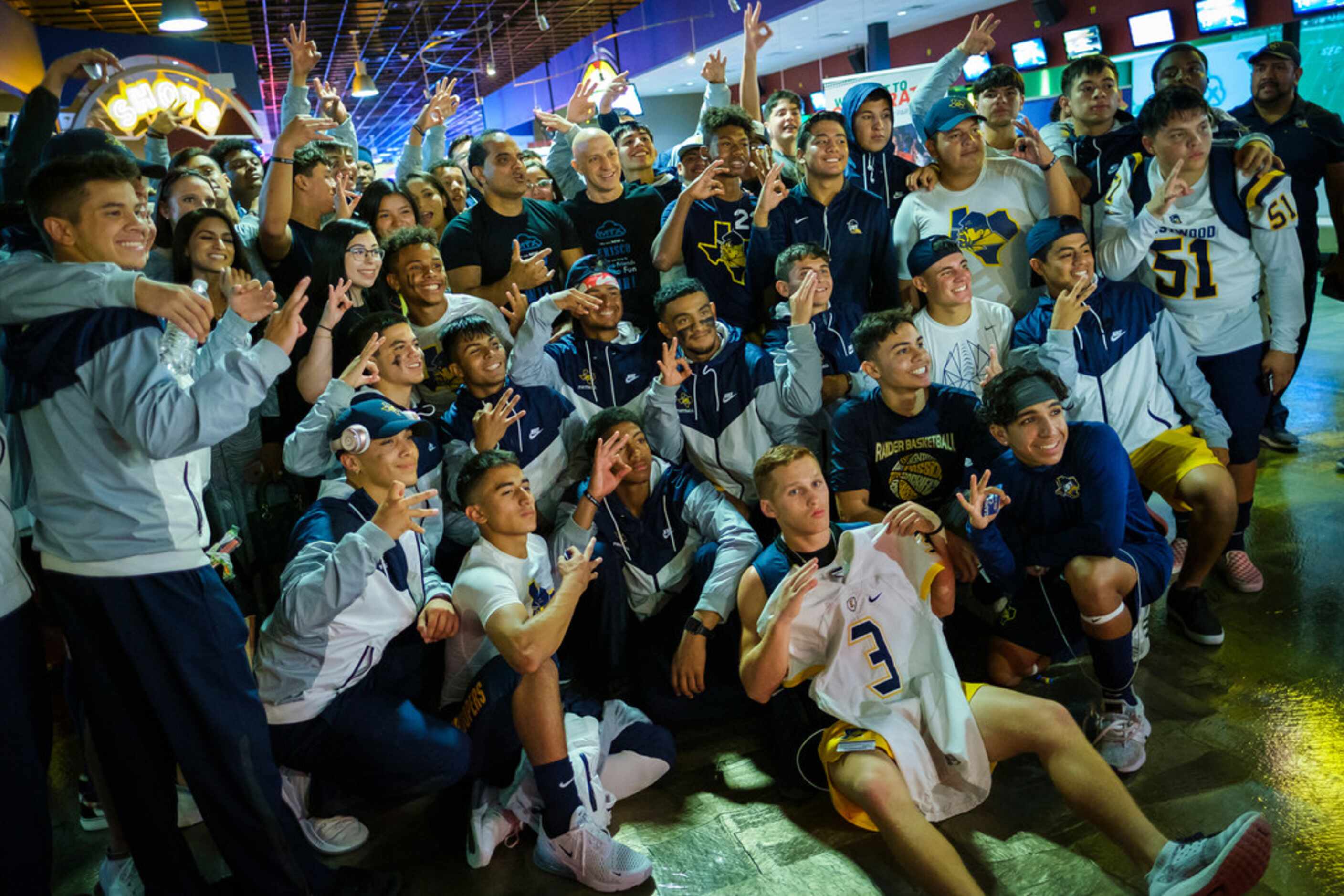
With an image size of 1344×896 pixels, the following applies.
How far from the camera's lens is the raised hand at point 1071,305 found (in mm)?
3574

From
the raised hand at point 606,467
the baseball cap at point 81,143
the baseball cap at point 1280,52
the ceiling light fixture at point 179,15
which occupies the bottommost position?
the raised hand at point 606,467

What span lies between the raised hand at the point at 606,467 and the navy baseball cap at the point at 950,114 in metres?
2.09

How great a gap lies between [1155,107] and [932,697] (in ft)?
9.22

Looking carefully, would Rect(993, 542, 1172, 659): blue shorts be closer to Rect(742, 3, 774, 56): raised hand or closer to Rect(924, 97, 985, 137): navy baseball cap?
Rect(924, 97, 985, 137): navy baseball cap

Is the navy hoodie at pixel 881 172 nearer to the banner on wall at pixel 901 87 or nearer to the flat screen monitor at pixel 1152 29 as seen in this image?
the banner on wall at pixel 901 87

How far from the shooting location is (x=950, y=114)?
13.6 feet

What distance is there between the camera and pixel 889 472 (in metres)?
3.53

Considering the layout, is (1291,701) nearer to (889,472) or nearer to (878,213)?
(889,472)

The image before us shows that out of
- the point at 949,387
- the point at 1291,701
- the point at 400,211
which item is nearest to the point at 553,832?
the point at 949,387

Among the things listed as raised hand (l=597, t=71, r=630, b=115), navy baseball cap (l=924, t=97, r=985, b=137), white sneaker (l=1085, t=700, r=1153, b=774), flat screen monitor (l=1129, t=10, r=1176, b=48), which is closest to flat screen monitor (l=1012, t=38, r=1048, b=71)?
flat screen monitor (l=1129, t=10, r=1176, b=48)

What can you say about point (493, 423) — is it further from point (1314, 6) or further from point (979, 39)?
point (1314, 6)

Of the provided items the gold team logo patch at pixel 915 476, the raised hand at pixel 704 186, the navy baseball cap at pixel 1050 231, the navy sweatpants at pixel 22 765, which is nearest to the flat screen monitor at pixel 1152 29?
the navy baseball cap at pixel 1050 231

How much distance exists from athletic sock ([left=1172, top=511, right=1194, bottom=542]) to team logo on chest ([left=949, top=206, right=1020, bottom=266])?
1.37 m

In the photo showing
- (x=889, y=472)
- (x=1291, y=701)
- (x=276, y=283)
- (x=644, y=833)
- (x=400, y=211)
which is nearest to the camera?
(x=644, y=833)
